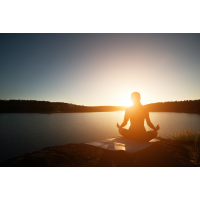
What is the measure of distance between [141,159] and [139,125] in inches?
63.6

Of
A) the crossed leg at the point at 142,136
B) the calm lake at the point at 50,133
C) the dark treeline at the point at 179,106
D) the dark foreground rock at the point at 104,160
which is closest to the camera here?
the dark foreground rock at the point at 104,160

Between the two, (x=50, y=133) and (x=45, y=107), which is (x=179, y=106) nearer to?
(x=50, y=133)

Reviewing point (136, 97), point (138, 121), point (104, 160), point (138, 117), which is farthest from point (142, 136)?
point (104, 160)

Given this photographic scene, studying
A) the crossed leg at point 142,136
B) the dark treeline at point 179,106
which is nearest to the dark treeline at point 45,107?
the dark treeline at point 179,106

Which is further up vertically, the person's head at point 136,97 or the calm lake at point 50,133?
the person's head at point 136,97

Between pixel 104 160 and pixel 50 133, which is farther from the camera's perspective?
pixel 50 133

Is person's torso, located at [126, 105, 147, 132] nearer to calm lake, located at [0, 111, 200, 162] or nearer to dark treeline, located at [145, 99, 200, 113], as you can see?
calm lake, located at [0, 111, 200, 162]

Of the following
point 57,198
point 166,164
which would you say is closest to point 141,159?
point 166,164

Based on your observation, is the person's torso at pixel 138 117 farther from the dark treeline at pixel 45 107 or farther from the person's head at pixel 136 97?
the dark treeline at pixel 45 107

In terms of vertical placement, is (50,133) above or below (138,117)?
below

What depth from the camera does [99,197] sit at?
4.71 feet
